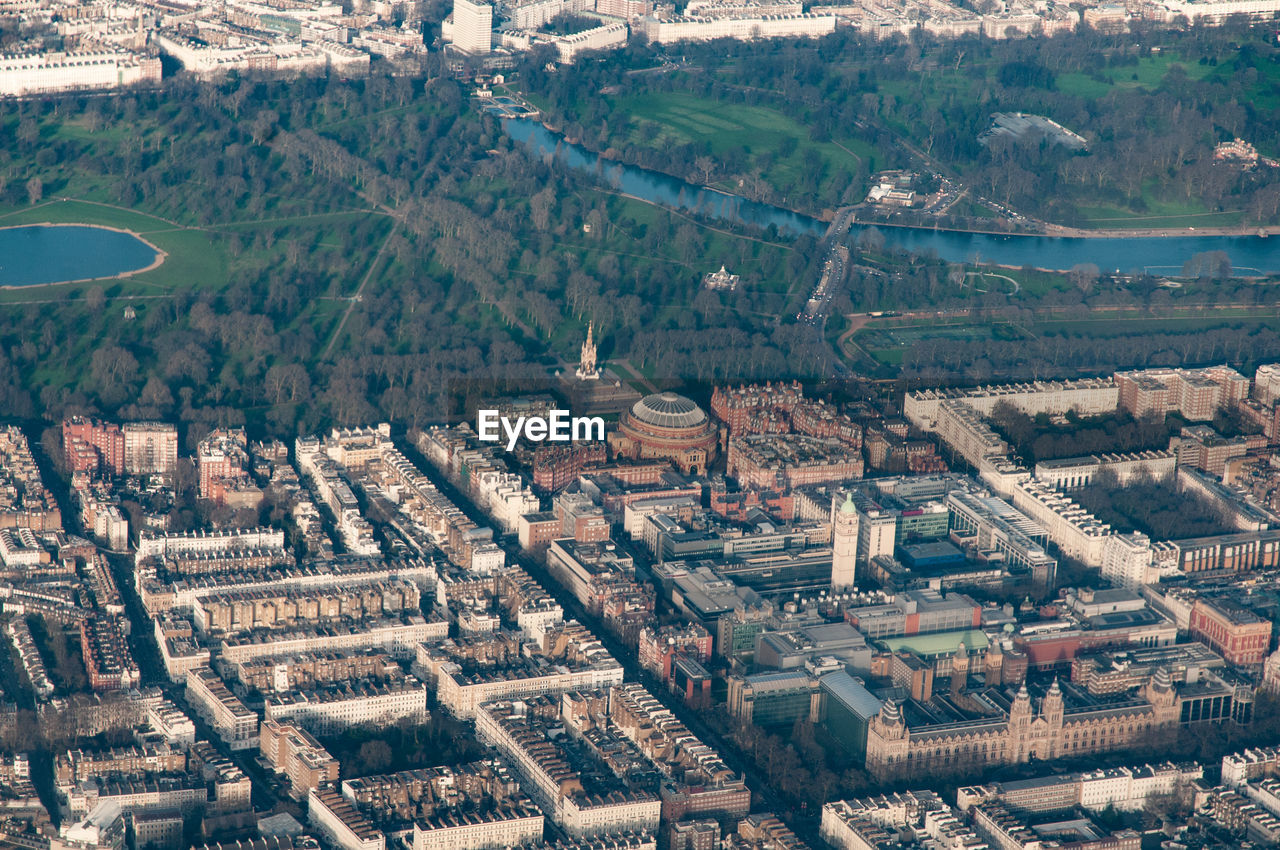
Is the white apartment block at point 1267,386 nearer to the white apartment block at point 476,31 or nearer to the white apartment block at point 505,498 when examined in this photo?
the white apartment block at point 505,498

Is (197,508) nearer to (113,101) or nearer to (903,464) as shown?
(903,464)

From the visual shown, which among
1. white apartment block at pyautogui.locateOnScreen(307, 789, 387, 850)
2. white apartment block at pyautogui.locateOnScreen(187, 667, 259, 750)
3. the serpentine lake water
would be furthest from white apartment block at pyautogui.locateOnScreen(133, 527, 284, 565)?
the serpentine lake water

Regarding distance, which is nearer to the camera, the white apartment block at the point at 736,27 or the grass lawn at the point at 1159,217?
the grass lawn at the point at 1159,217

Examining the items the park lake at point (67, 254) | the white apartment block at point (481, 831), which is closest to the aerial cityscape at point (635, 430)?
the white apartment block at point (481, 831)

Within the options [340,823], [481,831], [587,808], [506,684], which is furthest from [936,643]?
[340,823]

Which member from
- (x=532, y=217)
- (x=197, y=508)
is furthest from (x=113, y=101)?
(x=197, y=508)

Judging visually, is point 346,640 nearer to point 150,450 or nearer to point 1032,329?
point 150,450
